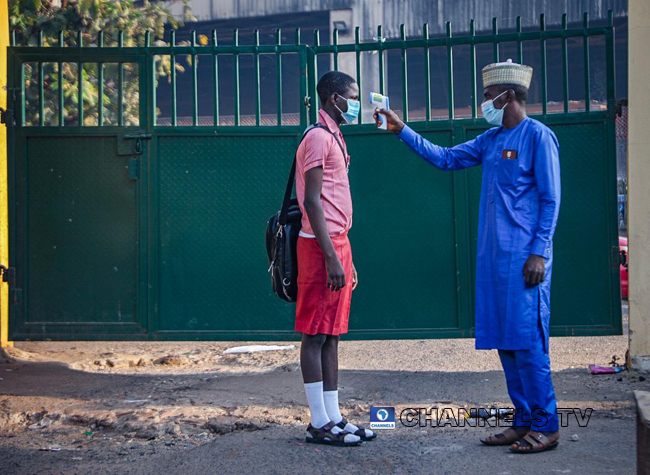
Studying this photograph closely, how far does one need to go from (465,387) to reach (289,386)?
4.03 feet

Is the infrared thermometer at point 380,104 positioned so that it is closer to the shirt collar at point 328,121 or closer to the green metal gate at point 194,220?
the shirt collar at point 328,121

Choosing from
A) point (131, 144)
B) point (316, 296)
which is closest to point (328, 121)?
point (316, 296)

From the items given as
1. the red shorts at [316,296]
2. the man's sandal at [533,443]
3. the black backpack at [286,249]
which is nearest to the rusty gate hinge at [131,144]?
the black backpack at [286,249]

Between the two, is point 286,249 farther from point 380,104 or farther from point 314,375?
point 380,104

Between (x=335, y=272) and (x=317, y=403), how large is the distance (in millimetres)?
692

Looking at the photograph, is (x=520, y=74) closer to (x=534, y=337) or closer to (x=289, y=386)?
(x=534, y=337)

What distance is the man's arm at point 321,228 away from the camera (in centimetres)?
406

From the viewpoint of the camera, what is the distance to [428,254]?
20.5ft

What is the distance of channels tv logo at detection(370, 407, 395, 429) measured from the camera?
4625 mm

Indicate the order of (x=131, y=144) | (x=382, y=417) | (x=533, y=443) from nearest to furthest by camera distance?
(x=533, y=443), (x=382, y=417), (x=131, y=144)

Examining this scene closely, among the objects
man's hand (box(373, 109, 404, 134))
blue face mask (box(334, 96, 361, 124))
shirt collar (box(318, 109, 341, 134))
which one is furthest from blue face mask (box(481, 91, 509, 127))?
shirt collar (box(318, 109, 341, 134))

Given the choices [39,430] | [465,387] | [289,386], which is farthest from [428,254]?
[39,430]

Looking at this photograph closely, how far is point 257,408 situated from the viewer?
201 inches

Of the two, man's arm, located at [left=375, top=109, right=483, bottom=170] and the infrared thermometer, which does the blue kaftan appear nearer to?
man's arm, located at [left=375, top=109, right=483, bottom=170]
